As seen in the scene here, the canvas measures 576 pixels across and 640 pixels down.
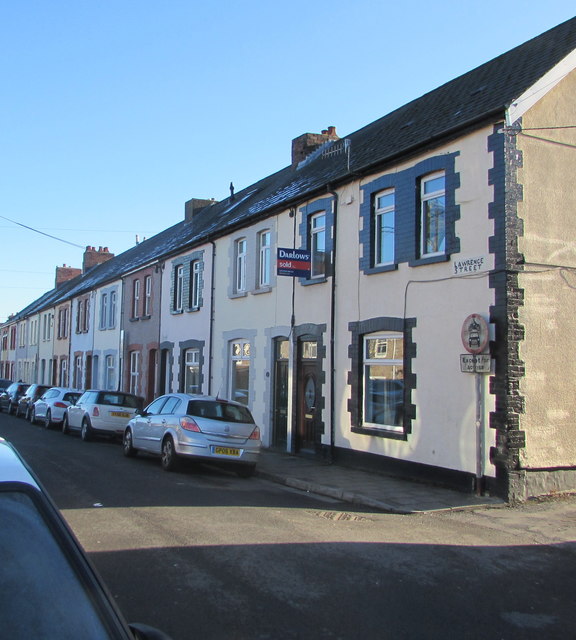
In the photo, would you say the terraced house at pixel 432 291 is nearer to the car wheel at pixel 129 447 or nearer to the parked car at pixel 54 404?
the car wheel at pixel 129 447

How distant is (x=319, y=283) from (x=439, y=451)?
5.59 meters

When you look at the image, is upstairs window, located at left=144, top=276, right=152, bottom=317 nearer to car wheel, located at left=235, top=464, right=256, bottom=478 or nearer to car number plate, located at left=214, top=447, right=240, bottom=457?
car wheel, located at left=235, top=464, right=256, bottom=478

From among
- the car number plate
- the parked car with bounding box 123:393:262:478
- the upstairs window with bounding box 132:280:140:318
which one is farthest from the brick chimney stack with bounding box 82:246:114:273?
the car number plate

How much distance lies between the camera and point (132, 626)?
2.71 m

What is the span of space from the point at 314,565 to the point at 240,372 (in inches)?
534

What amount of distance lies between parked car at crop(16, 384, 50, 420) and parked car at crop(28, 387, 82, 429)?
10.3 ft

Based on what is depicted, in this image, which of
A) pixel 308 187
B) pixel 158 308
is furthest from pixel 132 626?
pixel 158 308

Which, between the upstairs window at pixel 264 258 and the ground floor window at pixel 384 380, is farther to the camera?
the upstairs window at pixel 264 258

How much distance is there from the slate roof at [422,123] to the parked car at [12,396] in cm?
1525

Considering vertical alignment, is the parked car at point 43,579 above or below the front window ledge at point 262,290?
below

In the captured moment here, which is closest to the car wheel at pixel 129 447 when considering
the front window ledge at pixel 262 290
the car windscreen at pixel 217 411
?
the car windscreen at pixel 217 411

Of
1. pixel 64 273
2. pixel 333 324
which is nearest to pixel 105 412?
pixel 333 324

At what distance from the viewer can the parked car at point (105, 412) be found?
1908 cm

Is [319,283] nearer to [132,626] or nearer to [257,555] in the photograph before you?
[257,555]
